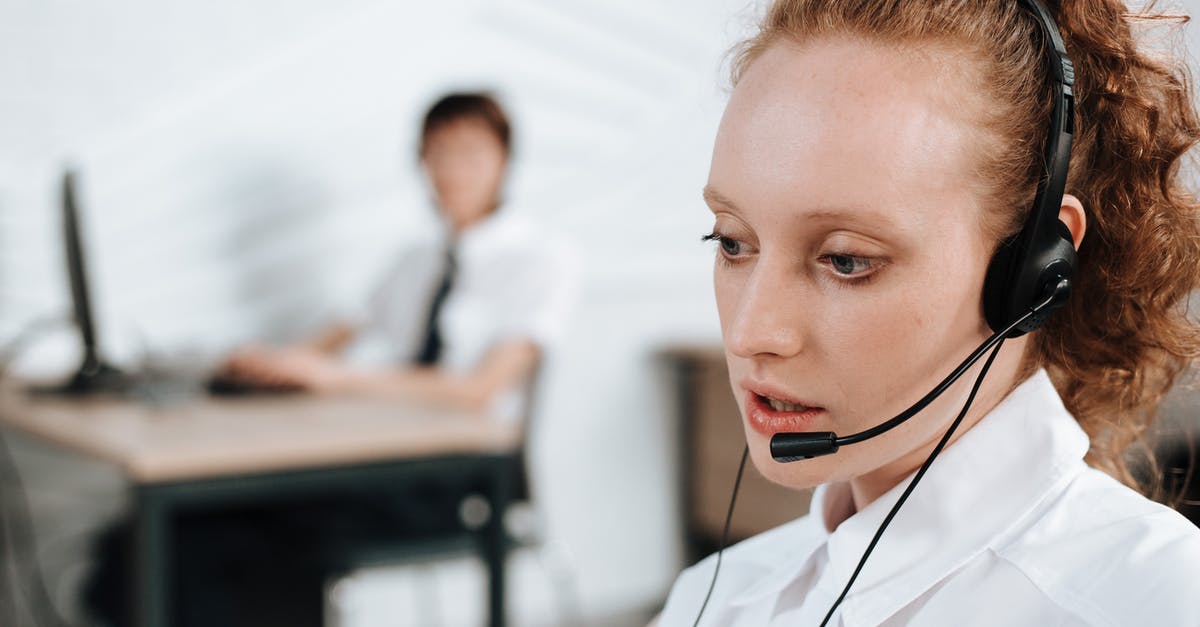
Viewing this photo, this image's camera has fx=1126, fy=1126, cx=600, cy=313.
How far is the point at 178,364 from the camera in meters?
2.29

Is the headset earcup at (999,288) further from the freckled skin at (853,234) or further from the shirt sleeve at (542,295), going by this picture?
the shirt sleeve at (542,295)

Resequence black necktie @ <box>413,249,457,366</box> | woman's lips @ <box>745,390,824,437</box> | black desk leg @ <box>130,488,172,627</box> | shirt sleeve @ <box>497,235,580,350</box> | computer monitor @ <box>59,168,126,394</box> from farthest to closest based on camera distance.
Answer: black necktie @ <box>413,249,457,366</box> < shirt sleeve @ <box>497,235,580,350</box> < computer monitor @ <box>59,168,126,394</box> < black desk leg @ <box>130,488,172,627</box> < woman's lips @ <box>745,390,824,437</box>

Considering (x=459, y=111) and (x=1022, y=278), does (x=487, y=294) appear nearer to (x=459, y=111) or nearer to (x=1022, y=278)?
(x=459, y=111)

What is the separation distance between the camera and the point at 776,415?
0.67 m

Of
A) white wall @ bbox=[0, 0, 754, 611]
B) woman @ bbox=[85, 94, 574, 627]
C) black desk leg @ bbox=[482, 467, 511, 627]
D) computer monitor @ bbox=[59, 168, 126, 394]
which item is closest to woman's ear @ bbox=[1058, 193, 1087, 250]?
black desk leg @ bbox=[482, 467, 511, 627]

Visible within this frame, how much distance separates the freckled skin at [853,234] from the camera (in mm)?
612

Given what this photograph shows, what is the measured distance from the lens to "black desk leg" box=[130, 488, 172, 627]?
162cm

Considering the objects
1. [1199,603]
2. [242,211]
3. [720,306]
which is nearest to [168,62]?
[242,211]

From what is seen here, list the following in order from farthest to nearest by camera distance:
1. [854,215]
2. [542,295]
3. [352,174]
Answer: [352,174]
[542,295]
[854,215]

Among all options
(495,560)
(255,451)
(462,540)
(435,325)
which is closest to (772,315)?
(255,451)

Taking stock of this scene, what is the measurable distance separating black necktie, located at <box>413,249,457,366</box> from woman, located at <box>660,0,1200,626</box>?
6.48ft

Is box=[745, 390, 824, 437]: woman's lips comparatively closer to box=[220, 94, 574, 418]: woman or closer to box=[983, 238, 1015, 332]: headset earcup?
box=[983, 238, 1015, 332]: headset earcup

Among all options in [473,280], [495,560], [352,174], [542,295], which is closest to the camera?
[495,560]

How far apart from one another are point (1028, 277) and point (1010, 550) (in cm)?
15
